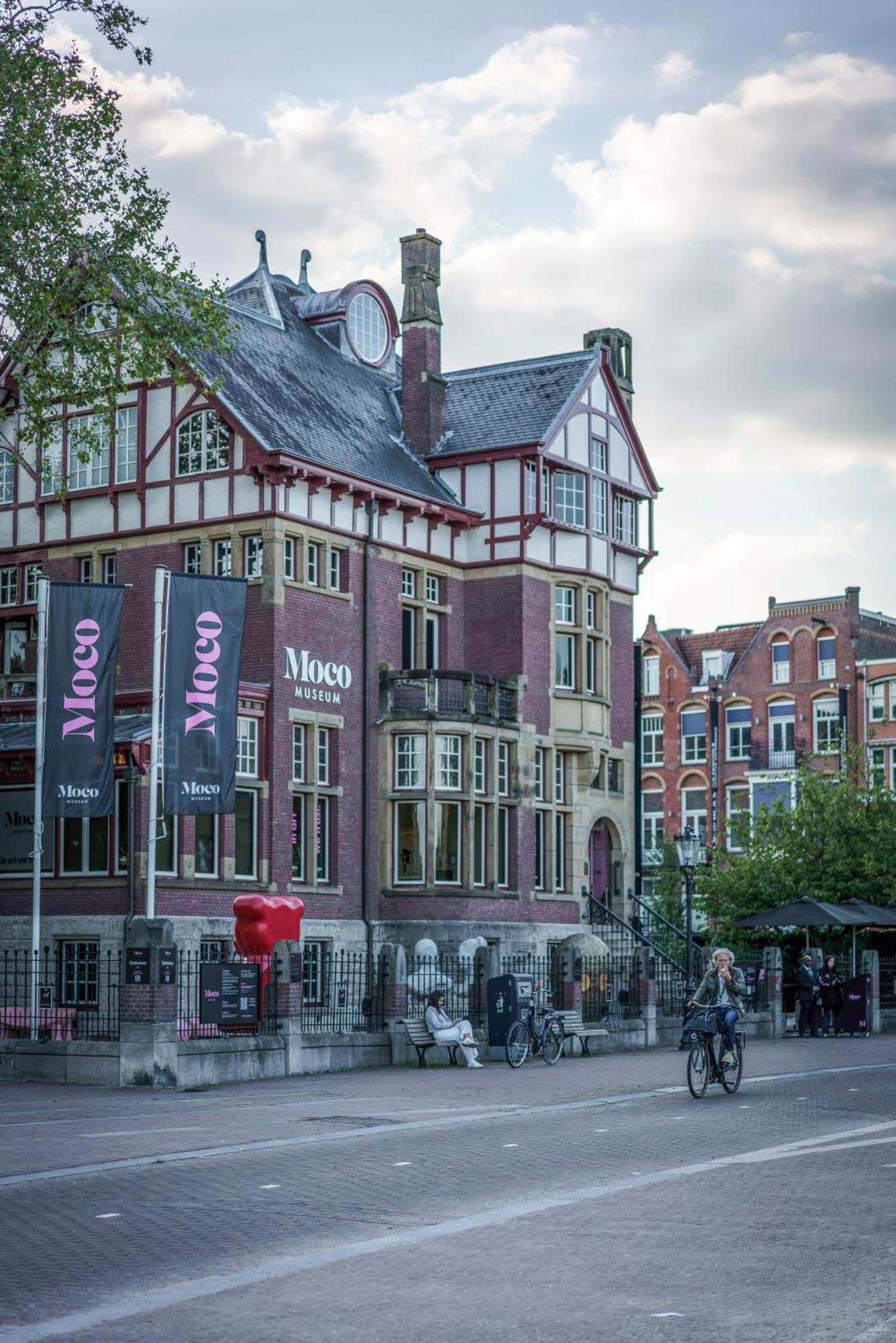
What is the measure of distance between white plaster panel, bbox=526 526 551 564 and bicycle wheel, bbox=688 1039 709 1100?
868 inches

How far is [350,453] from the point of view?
132ft

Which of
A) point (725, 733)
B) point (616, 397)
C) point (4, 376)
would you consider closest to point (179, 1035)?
point (4, 376)

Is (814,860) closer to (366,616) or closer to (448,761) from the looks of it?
(448,761)

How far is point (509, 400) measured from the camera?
43.6 m

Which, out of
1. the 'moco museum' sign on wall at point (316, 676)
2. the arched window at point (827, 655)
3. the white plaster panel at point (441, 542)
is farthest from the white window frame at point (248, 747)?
the arched window at point (827, 655)

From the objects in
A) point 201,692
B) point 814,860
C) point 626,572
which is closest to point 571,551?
point 626,572

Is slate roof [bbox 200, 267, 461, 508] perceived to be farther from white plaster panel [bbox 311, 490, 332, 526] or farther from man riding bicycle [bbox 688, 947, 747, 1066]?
man riding bicycle [bbox 688, 947, 747, 1066]

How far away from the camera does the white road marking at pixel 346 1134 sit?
14172 millimetres

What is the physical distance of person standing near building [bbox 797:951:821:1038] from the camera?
36812 mm

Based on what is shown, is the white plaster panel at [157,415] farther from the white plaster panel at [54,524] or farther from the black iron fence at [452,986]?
the black iron fence at [452,986]

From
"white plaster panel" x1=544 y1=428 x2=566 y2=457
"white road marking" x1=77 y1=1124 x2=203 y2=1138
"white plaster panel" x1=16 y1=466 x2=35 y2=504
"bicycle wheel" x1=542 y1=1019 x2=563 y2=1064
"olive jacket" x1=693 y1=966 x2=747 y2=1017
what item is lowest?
"bicycle wheel" x1=542 y1=1019 x2=563 y2=1064

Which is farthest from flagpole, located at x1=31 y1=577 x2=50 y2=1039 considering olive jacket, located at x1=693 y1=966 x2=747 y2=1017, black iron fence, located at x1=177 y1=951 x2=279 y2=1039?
olive jacket, located at x1=693 y1=966 x2=747 y2=1017

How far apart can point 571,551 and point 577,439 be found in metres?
2.63

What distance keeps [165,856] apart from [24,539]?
387 inches
